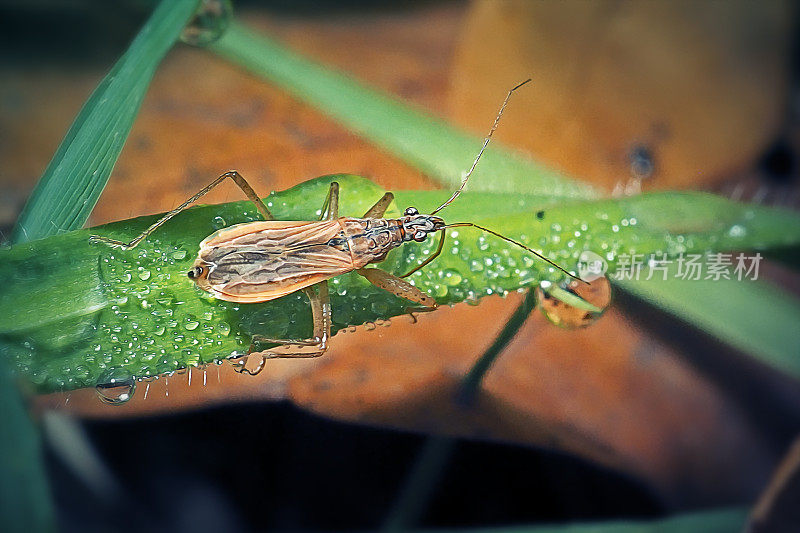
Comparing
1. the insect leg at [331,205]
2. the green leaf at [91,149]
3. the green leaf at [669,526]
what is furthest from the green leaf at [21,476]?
the green leaf at [669,526]

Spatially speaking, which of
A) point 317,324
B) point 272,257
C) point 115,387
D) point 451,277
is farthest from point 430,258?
point 115,387

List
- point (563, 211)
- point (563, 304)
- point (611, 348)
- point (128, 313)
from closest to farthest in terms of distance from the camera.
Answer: point (128, 313), point (563, 211), point (563, 304), point (611, 348)

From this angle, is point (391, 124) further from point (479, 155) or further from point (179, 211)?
point (179, 211)

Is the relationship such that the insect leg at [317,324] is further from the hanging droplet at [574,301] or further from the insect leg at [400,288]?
the hanging droplet at [574,301]

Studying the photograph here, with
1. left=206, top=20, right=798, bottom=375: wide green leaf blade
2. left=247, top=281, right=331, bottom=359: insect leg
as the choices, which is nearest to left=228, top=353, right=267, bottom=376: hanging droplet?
left=247, top=281, right=331, bottom=359: insect leg

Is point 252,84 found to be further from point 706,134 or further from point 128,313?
point 706,134

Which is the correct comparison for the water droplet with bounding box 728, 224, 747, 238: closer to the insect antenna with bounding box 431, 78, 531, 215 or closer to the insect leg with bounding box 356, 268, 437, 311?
the insect antenna with bounding box 431, 78, 531, 215

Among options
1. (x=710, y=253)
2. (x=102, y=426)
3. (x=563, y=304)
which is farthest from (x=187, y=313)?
(x=710, y=253)
